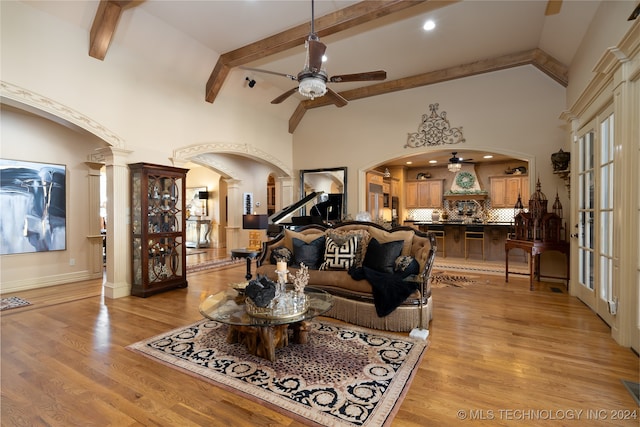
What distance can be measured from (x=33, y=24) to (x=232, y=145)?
132 inches

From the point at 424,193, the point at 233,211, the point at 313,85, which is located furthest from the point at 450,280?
the point at 233,211

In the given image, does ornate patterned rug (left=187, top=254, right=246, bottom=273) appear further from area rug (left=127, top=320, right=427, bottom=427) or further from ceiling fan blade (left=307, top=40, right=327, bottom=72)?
ceiling fan blade (left=307, top=40, right=327, bottom=72)

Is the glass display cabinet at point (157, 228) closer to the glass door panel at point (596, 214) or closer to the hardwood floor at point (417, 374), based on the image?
the hardwood floor at point (417, 374)

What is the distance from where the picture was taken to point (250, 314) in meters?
2.48

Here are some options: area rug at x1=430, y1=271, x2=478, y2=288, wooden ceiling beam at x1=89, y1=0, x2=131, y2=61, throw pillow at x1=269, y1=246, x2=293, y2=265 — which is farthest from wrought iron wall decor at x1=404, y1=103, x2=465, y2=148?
wooden ceiling beam at x1=89, y1=0, x2=131, y2=61

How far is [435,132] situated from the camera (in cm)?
645

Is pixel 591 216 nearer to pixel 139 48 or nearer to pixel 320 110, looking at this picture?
pixel 320 110

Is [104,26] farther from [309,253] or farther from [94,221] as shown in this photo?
[309,253]

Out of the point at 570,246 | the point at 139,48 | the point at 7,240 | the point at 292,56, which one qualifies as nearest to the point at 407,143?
the point at 292,56

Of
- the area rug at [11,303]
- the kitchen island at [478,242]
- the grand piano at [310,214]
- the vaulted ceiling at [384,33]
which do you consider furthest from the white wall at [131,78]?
the kitchen island at [478,242]

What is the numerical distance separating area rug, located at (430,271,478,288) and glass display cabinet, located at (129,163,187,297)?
168 inches

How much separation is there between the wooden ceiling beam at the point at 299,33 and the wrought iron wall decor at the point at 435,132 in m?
2.54

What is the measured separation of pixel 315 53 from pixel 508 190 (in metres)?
7.71

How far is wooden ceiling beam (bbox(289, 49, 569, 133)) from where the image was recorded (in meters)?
5.14
